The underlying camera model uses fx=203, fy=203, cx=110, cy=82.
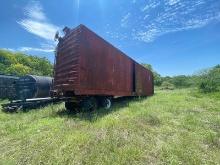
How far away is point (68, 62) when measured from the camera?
10.5m

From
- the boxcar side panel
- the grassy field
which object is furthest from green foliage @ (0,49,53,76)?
the grassy field

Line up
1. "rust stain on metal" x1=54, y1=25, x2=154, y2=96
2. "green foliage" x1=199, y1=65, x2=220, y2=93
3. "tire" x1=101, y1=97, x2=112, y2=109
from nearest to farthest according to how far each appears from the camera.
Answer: "rust stain on metal" x1=54, y1=25, x2=154, y2=96 → "tire" x1=101, y1=97, x2=112, y2=109 → "green foliage" x1=199, y1=65, x2=220, y2=93

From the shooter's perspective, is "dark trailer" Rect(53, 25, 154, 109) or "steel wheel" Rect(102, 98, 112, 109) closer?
"dark trailer" Rect(53, 25, 154, 109)

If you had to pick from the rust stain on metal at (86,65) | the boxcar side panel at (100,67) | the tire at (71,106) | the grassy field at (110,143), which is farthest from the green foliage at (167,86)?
the grassy field at (110,143)

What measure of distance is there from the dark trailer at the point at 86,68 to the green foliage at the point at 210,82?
27.3 m

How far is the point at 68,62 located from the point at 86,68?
45.0 inches

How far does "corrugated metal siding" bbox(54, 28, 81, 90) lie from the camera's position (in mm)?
9741

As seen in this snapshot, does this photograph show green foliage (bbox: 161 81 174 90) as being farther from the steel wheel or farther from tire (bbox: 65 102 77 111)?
tire (bbox: 65 102 77 111)

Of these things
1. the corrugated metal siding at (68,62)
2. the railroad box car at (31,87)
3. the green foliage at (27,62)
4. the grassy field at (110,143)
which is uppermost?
the green foliage at (27,62)

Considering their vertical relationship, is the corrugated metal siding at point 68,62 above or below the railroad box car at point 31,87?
above

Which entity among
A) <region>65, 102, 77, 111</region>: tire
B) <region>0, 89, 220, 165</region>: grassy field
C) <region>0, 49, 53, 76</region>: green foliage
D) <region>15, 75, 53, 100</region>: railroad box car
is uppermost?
<region>0, 49, 53, 76</region>: green foliage

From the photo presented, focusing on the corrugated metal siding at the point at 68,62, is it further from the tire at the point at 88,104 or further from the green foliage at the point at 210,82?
the green foliage at the point at 210,82

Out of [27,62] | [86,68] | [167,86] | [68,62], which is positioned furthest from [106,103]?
[27,62]

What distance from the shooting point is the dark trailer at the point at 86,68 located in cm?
974
